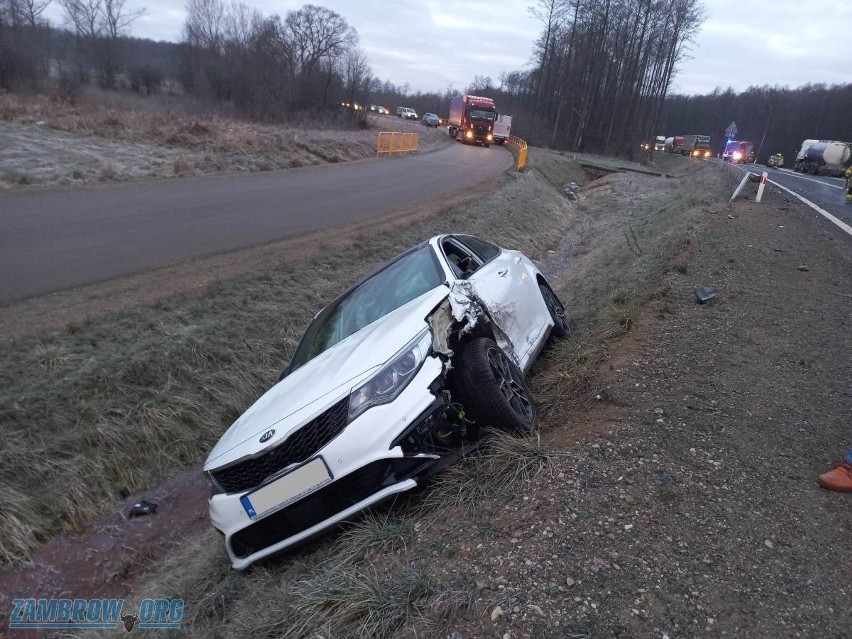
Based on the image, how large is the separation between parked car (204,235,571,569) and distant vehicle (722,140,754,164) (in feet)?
165

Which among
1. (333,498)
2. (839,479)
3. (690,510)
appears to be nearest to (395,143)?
(333,498)

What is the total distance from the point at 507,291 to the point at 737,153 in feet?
176

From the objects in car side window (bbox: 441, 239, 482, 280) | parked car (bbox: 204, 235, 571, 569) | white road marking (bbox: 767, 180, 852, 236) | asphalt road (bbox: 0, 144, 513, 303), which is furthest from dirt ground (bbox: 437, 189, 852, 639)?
white road marking (bbox: 767, 180, 852, 236)

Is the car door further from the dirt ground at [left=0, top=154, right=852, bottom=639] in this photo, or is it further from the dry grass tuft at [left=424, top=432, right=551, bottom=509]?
the dry grass tuft at [left=424, top=432, right=551, bottom=509]

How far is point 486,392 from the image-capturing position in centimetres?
372

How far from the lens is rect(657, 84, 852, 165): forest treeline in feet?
240

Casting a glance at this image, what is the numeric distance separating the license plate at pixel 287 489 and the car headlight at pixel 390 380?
0.33 meters

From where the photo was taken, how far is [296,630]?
276 cm

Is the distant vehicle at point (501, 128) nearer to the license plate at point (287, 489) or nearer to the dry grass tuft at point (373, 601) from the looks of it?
the license plate at point (287, 489)

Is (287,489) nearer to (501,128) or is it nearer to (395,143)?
A: (395,143)

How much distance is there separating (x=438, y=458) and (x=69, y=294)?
6.04 meters

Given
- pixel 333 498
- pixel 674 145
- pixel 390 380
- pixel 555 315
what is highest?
pixel 674 145

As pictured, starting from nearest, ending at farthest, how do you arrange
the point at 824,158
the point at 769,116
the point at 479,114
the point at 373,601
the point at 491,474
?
the point at 373,601 → the point at 491,474 → the point at 824,158 → the point at 479,114 → the point at 769,116

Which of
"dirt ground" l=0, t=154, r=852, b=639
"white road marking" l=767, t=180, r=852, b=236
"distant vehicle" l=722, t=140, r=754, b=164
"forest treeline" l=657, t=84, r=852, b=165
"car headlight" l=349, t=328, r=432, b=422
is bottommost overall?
"dirt ground" l=0, t=154, r=852, b=639
